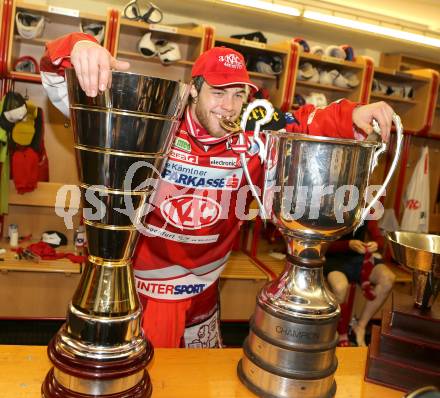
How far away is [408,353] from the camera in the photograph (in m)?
1.00

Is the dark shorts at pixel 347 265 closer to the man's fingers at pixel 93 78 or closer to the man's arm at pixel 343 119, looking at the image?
the man's arm at pixel 343 119

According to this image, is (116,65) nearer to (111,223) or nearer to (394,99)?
(111,223)

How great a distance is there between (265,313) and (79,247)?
113 inches

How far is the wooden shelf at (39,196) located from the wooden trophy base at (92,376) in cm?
279

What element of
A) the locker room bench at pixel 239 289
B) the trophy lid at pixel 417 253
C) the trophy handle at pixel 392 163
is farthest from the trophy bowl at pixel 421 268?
the locker room bench at pixel 239 289

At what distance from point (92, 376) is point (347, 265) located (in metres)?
3.10

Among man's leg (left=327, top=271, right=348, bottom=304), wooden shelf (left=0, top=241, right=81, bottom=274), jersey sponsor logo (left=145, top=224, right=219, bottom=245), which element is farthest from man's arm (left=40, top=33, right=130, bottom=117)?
man's leg (left=327, top=271, right=348, bottom=304)

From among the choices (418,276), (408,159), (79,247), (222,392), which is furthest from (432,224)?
(222,392)

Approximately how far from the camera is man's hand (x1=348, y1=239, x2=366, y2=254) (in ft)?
11.7

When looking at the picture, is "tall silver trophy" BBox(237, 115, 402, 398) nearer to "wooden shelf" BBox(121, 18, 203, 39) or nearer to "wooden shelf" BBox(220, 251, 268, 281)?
"wooden shelf" BBox(220, 251, 268, 281)

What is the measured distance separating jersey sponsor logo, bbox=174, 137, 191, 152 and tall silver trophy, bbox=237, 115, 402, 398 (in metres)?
0.64

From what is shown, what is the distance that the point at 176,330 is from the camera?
153 centimetres

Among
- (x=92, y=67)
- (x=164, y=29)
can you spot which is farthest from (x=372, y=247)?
(x=92, y=67)

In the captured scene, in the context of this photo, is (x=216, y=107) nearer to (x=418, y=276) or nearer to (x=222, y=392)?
(x=418, y=276)
